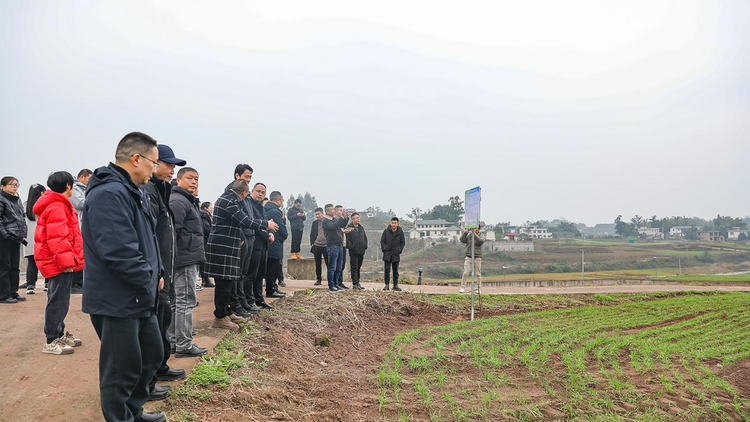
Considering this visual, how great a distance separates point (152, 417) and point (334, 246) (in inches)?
301

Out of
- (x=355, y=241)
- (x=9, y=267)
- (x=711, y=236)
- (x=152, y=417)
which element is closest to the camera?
(x=152, y=417)

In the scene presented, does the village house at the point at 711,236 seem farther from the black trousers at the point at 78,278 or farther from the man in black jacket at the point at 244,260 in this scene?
the black trousers at the point at 78,278

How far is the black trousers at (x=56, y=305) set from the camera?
4770 mm

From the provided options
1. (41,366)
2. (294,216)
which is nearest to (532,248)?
(294,216)

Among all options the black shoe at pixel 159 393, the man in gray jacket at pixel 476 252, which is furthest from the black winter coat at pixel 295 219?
the black shoe at pixel 159 393

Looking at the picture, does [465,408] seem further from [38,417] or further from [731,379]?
[731,379]

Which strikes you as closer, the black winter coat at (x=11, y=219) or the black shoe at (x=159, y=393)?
the black shoe at (x=159, y=393)

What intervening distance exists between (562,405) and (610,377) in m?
1.34

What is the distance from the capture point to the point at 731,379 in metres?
6.04

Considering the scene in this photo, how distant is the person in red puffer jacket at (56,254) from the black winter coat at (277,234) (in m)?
3.85

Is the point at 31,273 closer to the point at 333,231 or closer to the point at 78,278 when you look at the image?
the point at 78,278

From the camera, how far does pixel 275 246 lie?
9.01 meters

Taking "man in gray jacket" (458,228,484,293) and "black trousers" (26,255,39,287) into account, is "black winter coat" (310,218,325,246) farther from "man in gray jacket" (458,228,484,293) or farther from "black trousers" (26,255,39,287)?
"black trousers" (26,255,39,287)

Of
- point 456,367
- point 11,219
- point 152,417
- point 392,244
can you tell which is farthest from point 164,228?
point 392,244
